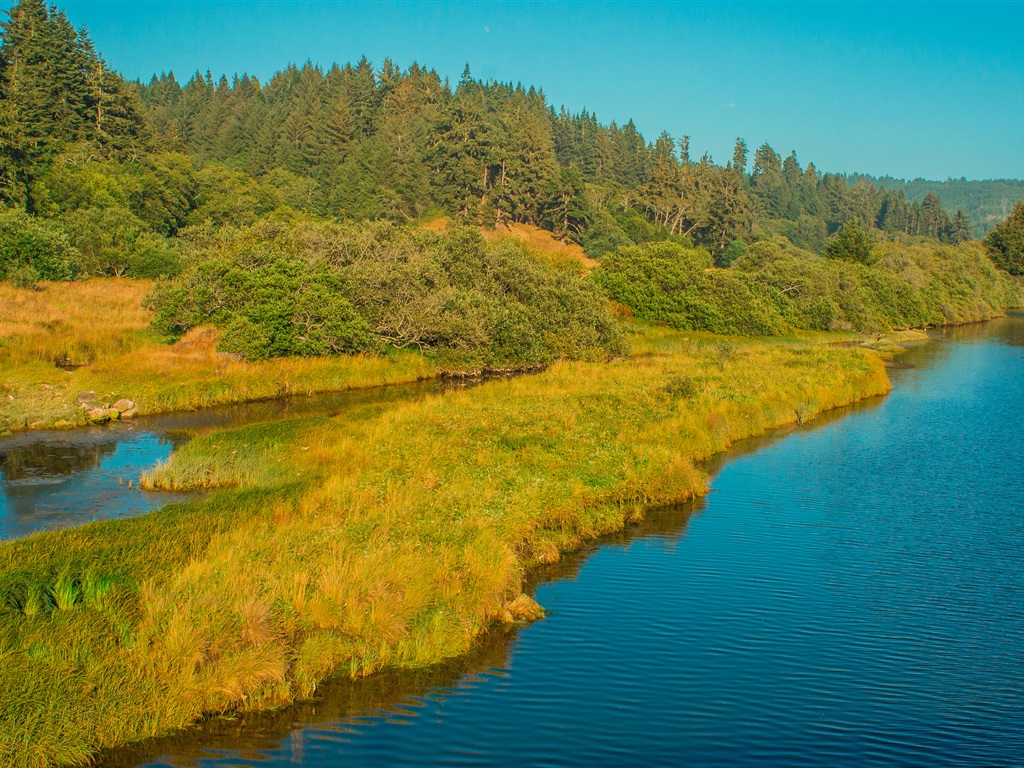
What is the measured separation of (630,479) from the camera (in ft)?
85.4

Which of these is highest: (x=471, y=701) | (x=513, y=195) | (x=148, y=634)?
(x=513, y=195)

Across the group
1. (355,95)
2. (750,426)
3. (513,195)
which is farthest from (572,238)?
(750,426)

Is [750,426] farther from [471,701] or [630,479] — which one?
[471,701]

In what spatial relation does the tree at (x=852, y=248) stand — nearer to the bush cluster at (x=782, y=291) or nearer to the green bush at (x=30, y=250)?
the bush cluster at (x=782, y=291)

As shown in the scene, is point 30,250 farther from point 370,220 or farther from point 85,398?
point 370,220

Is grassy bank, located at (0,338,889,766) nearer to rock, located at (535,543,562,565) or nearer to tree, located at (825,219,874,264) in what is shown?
rock, located at (535,543,562,565)

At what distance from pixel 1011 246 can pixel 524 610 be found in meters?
148

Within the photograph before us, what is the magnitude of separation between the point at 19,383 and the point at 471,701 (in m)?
29.9

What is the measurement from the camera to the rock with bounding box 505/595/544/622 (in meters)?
17.6

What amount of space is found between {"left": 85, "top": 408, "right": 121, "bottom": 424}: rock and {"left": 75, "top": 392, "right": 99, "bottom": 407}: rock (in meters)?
0.87

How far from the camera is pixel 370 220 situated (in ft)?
303

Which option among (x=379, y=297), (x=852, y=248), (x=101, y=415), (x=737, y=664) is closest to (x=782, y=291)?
(x=852, y=248)

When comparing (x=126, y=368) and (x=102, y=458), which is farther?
(x=126, y=368)

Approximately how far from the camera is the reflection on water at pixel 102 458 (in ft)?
75.5
